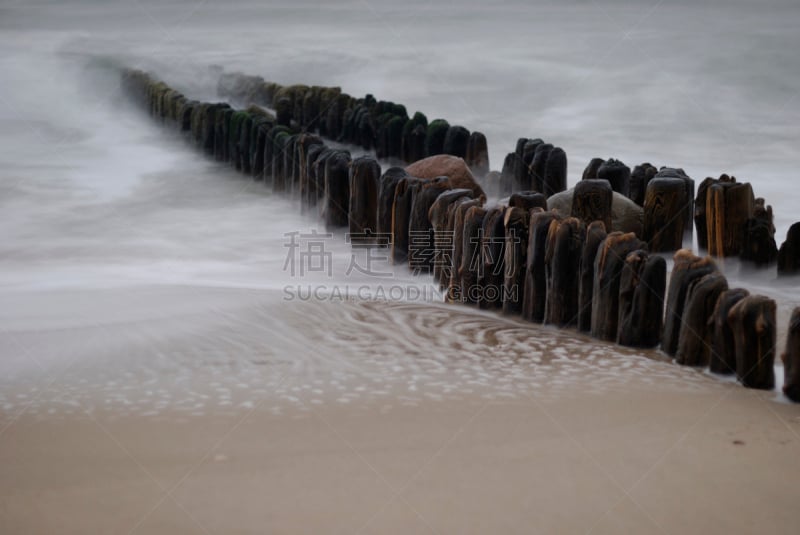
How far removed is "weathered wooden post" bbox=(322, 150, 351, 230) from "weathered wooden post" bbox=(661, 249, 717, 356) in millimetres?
2859

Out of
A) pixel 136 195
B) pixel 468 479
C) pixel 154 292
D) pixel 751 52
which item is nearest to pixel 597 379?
pixel 468 479

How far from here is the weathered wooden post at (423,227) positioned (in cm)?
492

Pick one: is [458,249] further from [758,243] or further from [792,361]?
[792,361]

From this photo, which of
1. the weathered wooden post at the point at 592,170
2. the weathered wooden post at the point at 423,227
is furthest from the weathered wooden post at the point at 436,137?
the weathered wooden post at the point at 423,227

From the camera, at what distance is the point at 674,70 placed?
14.1 meters

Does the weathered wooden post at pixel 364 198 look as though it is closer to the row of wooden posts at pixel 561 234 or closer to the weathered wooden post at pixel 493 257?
the row of wooden posts at pixel 561 234

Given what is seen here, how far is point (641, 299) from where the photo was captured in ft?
12.1

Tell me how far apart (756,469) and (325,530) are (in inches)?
49.1

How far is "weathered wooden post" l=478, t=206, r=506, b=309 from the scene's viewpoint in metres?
4.27

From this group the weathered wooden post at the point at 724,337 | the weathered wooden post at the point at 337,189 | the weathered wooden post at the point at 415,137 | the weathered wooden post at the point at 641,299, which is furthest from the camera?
the weathered wooden post at the point at 415,137

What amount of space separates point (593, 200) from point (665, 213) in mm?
547

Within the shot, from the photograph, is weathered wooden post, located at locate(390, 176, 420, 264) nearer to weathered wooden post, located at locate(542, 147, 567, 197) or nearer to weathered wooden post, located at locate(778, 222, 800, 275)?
weathered wooden post, located at locate(542, 147, 567, 197)

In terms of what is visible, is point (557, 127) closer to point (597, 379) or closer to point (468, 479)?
point (597, 379)

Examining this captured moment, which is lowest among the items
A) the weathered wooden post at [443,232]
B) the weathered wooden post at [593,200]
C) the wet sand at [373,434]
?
the wet sand at [373,434]
